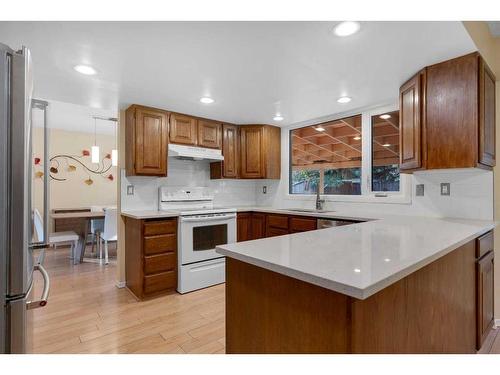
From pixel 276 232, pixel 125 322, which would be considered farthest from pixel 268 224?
pixel 125 322

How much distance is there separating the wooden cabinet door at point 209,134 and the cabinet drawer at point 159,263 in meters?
1.44

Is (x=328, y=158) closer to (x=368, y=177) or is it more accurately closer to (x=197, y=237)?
(x=368, y=177)

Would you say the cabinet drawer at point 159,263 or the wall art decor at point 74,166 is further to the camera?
the wall art decor at point 74,166

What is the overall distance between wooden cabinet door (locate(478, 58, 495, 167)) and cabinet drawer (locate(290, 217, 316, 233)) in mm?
1523

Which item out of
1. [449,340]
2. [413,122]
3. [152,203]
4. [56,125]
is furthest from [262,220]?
[56,125]

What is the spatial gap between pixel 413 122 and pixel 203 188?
2564 mm

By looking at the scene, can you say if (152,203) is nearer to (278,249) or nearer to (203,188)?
(203,188)

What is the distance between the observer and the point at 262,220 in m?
3.49

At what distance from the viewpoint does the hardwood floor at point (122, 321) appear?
1.91 metres

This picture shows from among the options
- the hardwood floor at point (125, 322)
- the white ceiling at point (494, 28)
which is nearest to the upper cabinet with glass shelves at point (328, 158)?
the white ceiling at point (494, 28)

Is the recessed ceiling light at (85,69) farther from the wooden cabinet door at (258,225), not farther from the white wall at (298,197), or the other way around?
the wooden cabinet door at (258,225)

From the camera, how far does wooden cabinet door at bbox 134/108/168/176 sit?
293cm
